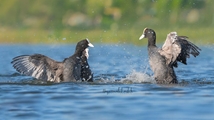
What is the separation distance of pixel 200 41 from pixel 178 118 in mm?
20245

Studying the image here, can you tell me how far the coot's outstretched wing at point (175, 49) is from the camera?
11.6 m

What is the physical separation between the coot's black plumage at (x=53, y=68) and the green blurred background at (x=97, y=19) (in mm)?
18022

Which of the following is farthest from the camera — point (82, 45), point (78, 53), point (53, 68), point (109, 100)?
point (82, 45)

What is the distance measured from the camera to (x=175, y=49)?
11.7 metres

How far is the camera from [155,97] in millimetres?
9898

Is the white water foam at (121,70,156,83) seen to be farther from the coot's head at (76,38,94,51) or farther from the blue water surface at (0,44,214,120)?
the coot's head at (76,38,94,51)

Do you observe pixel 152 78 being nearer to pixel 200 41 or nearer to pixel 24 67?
pixel 24 67

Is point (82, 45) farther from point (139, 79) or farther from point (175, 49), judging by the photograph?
point (175, 49)

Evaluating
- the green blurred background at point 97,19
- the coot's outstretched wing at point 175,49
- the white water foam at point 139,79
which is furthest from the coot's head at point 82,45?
the green blurred background at point 97,19

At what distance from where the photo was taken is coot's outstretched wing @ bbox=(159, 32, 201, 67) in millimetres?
11594

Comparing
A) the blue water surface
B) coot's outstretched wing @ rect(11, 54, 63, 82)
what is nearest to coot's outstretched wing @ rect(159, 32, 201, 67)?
the blue water surface

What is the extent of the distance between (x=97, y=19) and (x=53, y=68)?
22431 millimetres

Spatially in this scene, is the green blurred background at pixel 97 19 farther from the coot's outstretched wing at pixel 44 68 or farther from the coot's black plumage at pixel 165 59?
the coot's black plumage at pixel 165 59

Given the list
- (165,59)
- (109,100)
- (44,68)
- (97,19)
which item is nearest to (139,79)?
(165,59)
